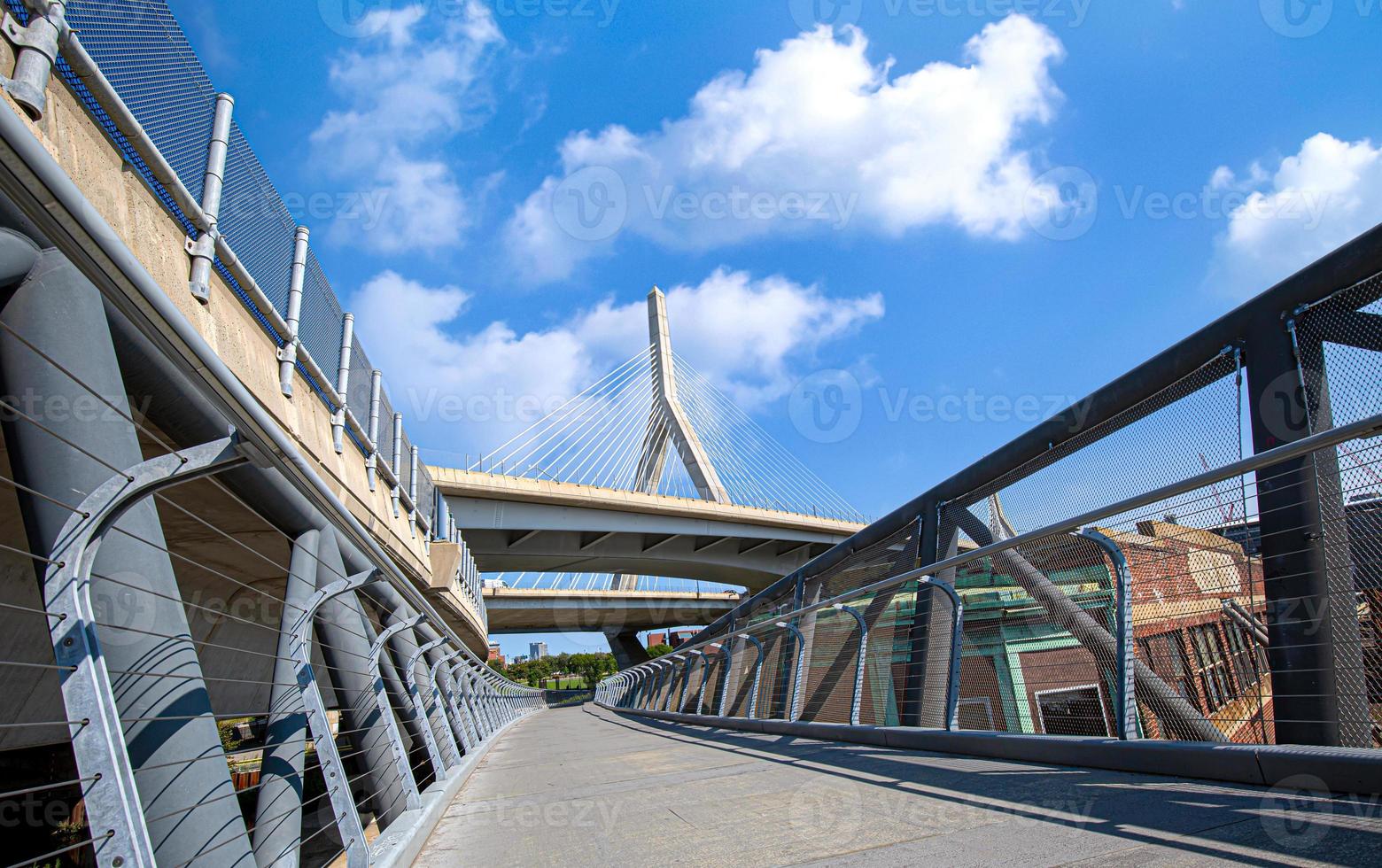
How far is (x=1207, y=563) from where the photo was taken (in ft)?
12.0

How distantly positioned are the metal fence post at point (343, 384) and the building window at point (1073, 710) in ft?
26.5

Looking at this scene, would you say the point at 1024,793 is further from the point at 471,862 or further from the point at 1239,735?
the point at 471,862

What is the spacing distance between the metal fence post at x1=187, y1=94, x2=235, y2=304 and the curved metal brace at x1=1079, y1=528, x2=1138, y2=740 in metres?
6.48

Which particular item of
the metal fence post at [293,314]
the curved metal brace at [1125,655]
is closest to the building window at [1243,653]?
the curved metal brace at [1125,655]

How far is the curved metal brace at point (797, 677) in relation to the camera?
761 centimetres

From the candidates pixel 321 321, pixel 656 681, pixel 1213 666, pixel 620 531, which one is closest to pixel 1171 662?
pixel 1213 666

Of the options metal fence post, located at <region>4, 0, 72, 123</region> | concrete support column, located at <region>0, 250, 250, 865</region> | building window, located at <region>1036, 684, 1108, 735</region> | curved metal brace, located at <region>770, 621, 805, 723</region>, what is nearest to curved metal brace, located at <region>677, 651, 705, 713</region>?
curved metal brace, located at <region>770, 621, 805, 723</region>

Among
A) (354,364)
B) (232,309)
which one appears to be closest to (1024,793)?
(232,309)

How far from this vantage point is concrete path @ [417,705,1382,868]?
2514 millimetres

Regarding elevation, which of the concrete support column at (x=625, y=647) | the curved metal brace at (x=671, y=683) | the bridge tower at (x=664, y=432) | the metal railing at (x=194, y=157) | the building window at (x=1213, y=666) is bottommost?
the concrete support column at (x=625, y=647)

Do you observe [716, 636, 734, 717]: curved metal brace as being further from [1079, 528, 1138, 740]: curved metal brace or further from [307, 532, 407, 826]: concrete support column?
A: [1079, 528, 1138, 740]: curved metal brace

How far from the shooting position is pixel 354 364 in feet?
35.6

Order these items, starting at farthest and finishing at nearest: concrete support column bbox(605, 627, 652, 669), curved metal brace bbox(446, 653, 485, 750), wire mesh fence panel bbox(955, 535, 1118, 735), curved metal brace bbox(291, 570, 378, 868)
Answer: concrete support column bbox(605, 627, 652, 669)
curved metal brace bbox(446, 653, 485, 750)
wire mesh fence panel bbox(955, 535, 1118, 735)
curved metal brace bbox(291, 570, 378, 868)

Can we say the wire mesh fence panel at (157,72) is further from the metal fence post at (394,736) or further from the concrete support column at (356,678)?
the metal fence post at (394,736)
